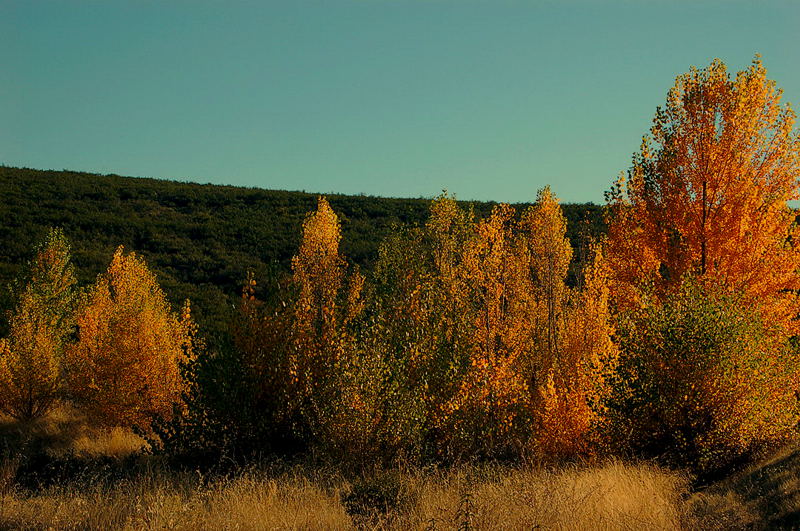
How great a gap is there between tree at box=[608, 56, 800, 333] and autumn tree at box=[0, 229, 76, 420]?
21985 mm

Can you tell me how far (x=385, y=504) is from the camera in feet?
28.8

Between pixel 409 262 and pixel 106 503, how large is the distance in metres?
7.50

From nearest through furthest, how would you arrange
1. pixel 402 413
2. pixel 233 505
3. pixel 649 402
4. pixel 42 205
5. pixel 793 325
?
1. pixel 233 505
2. pixel 402 413
3. pixel 649 402
4. pixel 793 325
5. pixel 42 205

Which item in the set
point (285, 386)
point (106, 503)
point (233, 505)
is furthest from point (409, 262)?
point (106, 503)

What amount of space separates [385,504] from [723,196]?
36.9ft

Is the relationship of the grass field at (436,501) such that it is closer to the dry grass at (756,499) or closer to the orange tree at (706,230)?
the dry grass at (756,499)

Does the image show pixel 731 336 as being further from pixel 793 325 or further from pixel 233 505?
pixel 233 505

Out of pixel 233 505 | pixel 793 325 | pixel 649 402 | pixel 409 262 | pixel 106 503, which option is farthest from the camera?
pixel 793 325

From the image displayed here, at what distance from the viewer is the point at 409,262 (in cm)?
1312

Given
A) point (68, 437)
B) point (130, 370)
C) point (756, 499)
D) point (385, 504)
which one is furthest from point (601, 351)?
point (68, 437)

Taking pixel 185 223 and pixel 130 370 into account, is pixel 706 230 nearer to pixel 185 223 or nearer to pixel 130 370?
pixel 130 370

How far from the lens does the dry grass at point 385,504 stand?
299 inches

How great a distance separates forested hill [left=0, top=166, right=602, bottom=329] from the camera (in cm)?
4838

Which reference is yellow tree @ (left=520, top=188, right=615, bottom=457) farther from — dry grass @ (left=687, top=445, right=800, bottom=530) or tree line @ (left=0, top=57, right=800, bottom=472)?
dry grass @ (left=687, top=445, right=800, bottom=530)
